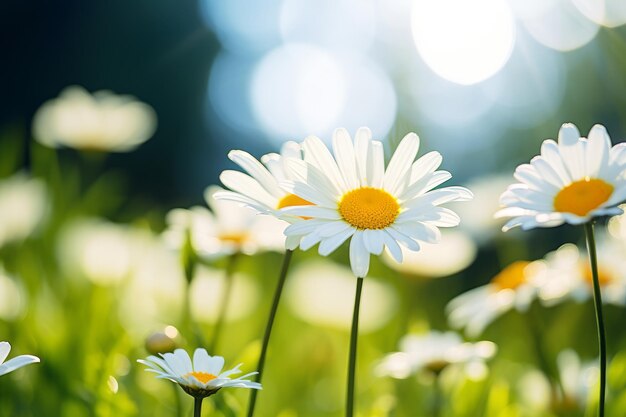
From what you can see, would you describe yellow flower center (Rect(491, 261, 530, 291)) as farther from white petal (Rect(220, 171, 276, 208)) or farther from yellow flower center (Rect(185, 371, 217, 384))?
yellow flower center (Rect(185, 371, 217, 384))

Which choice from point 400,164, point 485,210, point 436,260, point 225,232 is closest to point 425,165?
point 400,164

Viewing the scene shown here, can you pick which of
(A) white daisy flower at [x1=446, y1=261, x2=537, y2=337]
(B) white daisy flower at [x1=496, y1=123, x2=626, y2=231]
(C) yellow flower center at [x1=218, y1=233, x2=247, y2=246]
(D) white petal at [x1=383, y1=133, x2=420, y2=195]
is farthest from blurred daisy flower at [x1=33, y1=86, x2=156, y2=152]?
(B) white daisy flower at [x1=496, y1=123, x2=626, y2=231]

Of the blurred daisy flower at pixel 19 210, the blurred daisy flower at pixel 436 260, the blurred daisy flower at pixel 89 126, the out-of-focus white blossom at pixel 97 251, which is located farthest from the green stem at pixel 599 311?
the blurred daisy flower at pixel 89 126

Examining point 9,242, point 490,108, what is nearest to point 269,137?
point 490,108

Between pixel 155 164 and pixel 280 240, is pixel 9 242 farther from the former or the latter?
pixel 155 164

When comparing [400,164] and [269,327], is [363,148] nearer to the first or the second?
[400,164]

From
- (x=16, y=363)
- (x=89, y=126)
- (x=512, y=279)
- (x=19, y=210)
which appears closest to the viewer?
(x=16, y=363)
